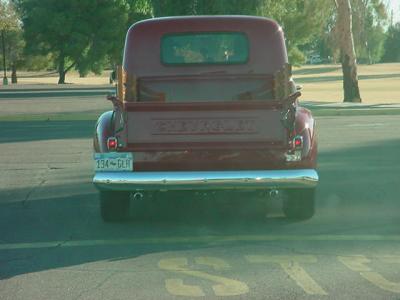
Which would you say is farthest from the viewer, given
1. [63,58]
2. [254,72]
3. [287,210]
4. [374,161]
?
[63,58]

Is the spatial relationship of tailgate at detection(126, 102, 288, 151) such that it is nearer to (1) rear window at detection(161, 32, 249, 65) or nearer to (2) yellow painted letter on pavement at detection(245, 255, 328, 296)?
(2) yellow painted letter on pavement at detection(245, 255, 328, 296)

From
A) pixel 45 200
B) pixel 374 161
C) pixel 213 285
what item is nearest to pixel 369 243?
pixel 213 285

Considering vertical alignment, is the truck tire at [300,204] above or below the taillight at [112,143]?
below

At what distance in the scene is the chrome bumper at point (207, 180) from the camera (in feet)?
26.5

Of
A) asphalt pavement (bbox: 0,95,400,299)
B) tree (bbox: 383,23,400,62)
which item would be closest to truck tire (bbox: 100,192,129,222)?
asphalt pavement (bbox: 0,95,400,299)

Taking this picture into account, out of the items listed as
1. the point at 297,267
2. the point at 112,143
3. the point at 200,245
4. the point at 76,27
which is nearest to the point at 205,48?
the point at 112,143

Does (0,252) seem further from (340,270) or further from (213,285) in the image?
(340,270)

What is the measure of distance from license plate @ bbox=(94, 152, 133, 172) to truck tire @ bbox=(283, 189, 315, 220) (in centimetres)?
162

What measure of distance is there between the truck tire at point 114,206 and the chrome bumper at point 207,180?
0.63 meters

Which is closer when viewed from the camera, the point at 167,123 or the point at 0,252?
the point at 0,252

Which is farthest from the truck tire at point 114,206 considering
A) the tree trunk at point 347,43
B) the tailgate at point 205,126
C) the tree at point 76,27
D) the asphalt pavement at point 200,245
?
the tree at point 76,27

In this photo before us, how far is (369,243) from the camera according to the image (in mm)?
7820

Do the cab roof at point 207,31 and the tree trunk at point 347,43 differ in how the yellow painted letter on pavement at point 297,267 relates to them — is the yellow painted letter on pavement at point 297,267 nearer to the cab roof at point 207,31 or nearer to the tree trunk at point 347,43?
the cab roof at point 207,31

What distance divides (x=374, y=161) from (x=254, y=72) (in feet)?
15.9
